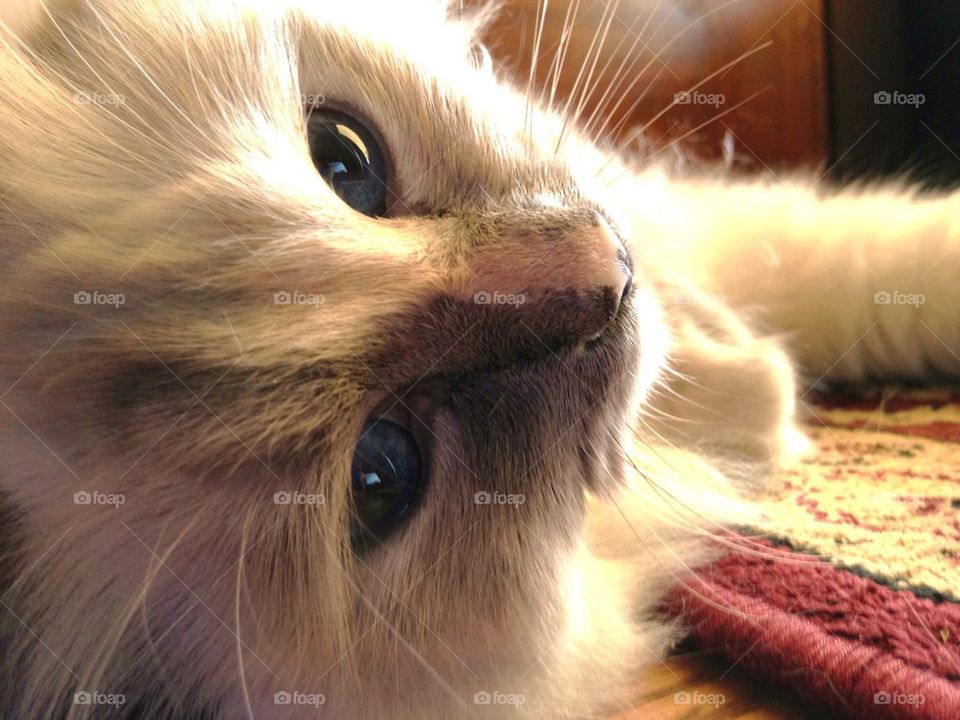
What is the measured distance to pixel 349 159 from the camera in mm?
697

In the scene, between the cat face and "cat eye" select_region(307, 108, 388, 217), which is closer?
the cat face

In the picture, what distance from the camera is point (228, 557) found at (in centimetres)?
60

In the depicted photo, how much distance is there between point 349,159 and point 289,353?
0.22 m

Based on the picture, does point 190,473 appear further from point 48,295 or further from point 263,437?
point 48,295

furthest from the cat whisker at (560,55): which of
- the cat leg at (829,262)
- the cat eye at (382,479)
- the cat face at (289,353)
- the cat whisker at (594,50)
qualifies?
the cat eye at (382,479)

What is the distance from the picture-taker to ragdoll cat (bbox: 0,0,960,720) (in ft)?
1.88

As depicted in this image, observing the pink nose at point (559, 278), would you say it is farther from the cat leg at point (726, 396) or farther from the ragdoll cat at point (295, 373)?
the cat leg at point (726, 396)

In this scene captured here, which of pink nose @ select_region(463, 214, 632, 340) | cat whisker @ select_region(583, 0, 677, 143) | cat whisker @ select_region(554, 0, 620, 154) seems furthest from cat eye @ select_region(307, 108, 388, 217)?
cat whisker @ select_region(583, 0, 677, 143)

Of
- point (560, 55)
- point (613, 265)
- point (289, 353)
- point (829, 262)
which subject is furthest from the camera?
point (829, 262)

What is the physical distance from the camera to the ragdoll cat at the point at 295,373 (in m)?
0.57

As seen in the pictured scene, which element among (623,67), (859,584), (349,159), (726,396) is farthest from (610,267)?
(623,67)

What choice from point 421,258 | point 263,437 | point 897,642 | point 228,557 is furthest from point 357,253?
point 897,642

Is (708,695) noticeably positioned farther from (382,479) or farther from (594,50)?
(594,50)

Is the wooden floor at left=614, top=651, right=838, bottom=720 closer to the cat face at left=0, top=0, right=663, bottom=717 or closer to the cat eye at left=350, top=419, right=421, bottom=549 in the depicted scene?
the cat face at left=0, top=0, right=663, bottom=717
